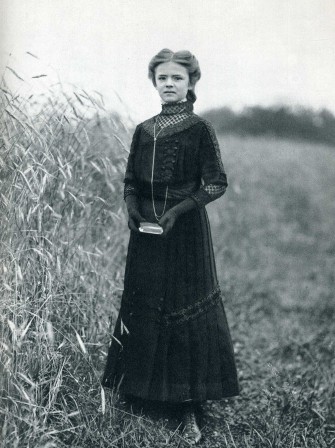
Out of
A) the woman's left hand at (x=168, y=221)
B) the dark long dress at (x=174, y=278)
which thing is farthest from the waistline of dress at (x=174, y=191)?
the woman's left hand at (x=168, y=221)

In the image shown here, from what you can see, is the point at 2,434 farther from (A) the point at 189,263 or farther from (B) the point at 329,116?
(B) the point at 329,116

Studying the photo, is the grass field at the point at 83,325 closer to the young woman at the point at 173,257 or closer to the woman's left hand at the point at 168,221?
the young woman at the point at 173,257

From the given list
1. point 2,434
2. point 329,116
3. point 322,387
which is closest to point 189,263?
point 2,434

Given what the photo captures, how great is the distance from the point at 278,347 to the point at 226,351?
152 centimetres

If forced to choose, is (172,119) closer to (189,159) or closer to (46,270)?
(189,159)

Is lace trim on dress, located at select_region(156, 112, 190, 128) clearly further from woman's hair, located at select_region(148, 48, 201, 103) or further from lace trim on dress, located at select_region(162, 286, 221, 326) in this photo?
lace trim on dress, located at select_region(162, 286, 221, 326)

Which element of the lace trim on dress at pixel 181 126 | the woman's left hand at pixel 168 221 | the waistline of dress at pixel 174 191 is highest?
the lace trim on dress at pixel 181 126

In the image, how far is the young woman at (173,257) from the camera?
9.41 feet

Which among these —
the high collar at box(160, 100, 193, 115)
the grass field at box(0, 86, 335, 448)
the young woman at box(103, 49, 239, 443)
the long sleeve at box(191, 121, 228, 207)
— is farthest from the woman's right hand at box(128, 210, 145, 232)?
the high collar at box(160, 100, 193, 115)

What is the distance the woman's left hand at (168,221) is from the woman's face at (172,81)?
21.2 inches

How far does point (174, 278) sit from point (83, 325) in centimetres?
67

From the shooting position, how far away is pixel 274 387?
3645 millimetres

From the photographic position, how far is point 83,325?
3.28 metres

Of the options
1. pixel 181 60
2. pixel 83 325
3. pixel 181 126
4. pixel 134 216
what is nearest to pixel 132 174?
pixel 134 216
